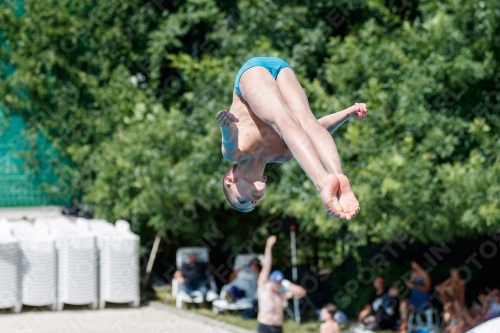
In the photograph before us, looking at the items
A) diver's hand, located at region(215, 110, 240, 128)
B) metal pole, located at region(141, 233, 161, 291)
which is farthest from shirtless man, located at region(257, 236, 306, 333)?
diver's hand, located at region(215, 110, 240, 128)

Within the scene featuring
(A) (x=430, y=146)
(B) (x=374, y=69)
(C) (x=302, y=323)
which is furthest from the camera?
(C) (x=302, y=323)

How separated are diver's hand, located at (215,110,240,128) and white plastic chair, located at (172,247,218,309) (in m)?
10.4

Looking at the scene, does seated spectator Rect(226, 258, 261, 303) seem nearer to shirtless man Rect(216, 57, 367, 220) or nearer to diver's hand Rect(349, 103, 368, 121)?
diver's hand Rect(349, 103, 368, 121)

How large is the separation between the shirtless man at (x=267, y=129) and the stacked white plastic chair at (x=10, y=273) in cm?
962

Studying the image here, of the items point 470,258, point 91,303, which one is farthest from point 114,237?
point 470,258

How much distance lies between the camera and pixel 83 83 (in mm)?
18297

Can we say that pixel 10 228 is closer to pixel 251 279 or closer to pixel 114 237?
pixel 114 237

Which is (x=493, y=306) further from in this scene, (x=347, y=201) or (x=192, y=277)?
(x=347, y=201)

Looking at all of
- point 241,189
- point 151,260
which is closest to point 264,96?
point 241,189

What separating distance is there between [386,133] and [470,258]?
2618 millimetres

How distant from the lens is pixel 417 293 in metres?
11.9

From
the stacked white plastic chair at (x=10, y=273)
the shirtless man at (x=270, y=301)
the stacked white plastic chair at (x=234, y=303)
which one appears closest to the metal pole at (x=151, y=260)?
the stacked white plastic chair at (x=234, y=303)

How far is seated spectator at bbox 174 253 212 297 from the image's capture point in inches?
583

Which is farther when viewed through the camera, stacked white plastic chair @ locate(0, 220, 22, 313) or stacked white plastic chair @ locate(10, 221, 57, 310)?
stacked white plastic chair @ locate(10, 221, 57, 310)
